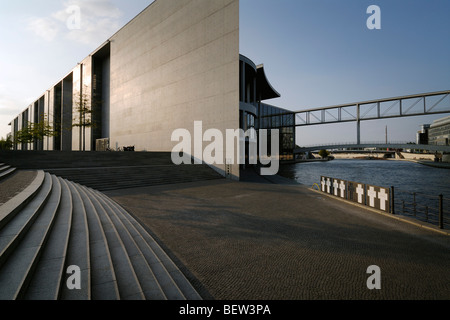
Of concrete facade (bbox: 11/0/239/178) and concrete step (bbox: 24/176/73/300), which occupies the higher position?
concrete facade (bbox: 11/0/239/178)

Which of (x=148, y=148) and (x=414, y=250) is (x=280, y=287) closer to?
(x=414, y=250)

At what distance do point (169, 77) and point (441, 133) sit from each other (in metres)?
147

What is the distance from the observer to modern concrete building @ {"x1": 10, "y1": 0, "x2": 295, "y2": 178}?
73.2 feet

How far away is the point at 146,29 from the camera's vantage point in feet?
106

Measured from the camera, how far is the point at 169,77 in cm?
2850

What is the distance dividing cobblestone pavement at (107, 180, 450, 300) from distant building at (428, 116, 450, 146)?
433 feet

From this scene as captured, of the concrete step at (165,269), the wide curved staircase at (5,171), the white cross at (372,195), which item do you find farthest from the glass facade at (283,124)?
the concrete step at (165,269)

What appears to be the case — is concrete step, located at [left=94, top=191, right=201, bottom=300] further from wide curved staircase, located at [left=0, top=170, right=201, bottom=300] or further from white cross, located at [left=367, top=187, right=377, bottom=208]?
white cross, located at [left=367, top=187, right=377, bottom=208]

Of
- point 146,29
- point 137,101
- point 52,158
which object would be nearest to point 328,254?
point 52,158

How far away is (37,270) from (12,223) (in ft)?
6.21

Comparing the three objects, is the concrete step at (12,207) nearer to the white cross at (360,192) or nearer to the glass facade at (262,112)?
the white cross at (360,192)

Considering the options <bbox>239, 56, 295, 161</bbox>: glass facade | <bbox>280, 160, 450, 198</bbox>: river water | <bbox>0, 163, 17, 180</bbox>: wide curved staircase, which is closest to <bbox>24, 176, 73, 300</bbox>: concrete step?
<bbox>0, 163, 17, 180</bbox>: wide curved staircase
